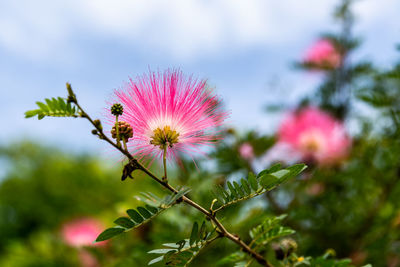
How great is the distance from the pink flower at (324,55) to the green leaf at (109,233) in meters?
2.28

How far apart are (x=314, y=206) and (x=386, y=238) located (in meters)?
0.52

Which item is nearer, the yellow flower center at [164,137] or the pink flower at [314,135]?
the yellow flower center at [164,137]

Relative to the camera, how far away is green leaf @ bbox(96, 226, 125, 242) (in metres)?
0.66

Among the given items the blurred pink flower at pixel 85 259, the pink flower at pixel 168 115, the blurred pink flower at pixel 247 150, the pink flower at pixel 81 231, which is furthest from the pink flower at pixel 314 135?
the pink flower at pixel 81 231

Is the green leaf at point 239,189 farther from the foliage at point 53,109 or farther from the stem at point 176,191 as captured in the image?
the foliage at point 53,109

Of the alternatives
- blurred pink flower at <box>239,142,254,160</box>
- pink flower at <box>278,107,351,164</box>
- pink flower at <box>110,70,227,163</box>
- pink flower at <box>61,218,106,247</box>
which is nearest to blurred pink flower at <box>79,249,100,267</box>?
pink flower at <box>61,218,106,247</box>

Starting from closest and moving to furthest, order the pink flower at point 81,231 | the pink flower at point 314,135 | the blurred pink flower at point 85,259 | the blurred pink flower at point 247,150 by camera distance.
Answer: the blurred pink flower at point 247,150, the pink flower at point 314,135, the blurred pink flower at point 85,259, the pink flower at point 81,231

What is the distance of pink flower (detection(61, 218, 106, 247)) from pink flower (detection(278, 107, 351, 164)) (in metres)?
1.86

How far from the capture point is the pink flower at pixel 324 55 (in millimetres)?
2648

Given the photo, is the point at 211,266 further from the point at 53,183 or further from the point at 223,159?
the point at 53,183

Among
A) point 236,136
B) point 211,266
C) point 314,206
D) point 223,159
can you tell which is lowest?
point 211,266

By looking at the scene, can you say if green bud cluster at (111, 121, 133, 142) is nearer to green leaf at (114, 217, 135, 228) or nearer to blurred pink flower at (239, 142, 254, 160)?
green leaf at (114, 217, 135, 228)

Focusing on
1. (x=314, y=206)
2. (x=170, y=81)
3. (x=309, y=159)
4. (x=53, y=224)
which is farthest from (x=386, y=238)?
(x=53, y=224)

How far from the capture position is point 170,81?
30.0 inches
